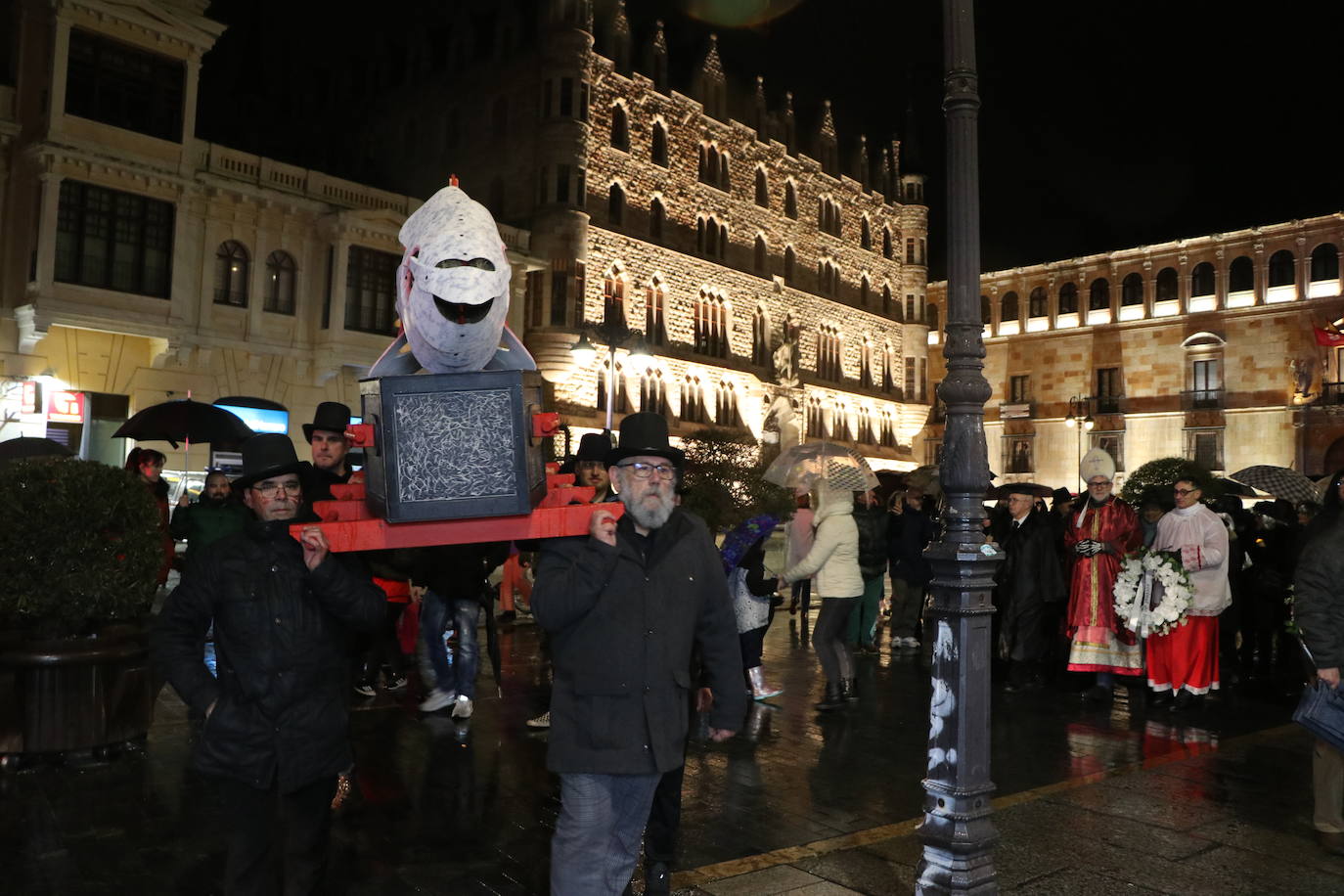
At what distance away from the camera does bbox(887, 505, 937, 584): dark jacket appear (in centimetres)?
1274

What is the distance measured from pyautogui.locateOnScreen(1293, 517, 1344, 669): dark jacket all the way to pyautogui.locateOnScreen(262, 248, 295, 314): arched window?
77.8 ft

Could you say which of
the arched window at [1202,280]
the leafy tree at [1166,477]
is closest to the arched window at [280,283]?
the leafy tree at [1166,477]

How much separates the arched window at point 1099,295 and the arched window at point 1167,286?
2.30m

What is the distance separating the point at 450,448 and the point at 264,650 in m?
0.98

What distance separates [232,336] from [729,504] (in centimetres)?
1212

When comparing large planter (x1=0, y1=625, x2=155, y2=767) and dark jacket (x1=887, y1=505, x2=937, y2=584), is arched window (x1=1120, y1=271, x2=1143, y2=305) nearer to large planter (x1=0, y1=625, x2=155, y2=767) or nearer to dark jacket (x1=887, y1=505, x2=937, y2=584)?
dark jacket (x1=887, y1=505, x2=937, y2=584)

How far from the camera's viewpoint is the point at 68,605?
252 inches

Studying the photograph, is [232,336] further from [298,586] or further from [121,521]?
[298,586]

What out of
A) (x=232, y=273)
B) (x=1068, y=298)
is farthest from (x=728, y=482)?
(x=1068, y=298)

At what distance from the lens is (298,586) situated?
3621mm

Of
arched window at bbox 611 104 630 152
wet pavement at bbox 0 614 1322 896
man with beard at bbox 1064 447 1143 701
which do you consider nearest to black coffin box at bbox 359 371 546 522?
wet pavement at bbox 0 614 1322 896

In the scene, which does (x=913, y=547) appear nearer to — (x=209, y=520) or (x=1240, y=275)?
(x=209, y=520)

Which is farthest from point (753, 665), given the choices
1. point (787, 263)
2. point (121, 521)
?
point (787, 263)

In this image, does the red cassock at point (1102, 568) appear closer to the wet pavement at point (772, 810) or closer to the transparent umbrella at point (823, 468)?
the wet pavement at point (772, 810)
